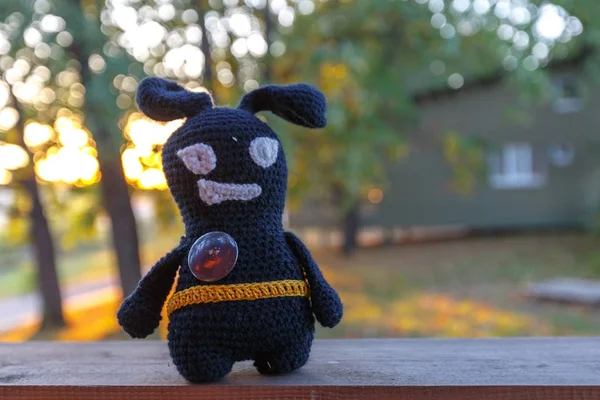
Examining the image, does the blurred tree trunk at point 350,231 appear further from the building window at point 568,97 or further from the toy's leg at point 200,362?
the toy's leg at point 200,362

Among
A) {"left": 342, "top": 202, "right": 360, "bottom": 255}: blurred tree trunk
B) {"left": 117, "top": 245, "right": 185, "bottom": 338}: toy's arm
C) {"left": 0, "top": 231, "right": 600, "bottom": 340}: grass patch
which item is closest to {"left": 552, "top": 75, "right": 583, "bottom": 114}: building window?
{"left": 0, "top": 231, "right": 600, "bottom": 340}: grass patch

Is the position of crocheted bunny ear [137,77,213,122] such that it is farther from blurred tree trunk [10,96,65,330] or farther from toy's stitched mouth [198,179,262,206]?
blurred tree trunk [10,96,65,330]

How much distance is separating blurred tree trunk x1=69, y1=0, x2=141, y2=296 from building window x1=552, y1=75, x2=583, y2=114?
760 centimetres

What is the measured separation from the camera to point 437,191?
32.0ft

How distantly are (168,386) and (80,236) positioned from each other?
3.84 metres

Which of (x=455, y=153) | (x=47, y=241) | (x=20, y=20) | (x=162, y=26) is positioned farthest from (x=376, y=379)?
(x=455, y=153)

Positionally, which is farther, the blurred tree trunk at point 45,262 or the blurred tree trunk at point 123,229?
the blurred tree trunk at point 45,262

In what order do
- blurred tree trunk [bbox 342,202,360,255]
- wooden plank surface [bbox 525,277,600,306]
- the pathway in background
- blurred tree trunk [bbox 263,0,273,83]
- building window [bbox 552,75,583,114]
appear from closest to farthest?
blurred tree trunk [bbox 263,0,273,83]
wooden plank surface [bbox 525,277,600,306]
the pathway in background
blurred tree trunk [bbox 342,202,360,255]
building window [bbox 552,75,583,114]

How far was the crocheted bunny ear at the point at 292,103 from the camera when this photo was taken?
38.8 inches

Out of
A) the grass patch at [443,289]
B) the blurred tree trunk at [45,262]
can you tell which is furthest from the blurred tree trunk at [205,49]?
the blurred tree trunk at [45,262]

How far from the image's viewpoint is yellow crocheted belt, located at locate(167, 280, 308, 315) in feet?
2.92

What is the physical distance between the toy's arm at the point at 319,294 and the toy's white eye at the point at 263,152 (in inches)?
6.2

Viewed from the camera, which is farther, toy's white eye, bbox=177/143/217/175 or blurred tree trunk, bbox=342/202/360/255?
blurred tree trunk, bbox=342/202/360/255

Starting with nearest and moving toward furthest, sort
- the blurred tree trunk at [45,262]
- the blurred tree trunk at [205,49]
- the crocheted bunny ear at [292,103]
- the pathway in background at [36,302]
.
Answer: the crocheted bunny ear at [292,103], the blurred tree trunk at [205,49], the blurred tree trunk at [45,262], the pathway in background at [36,302]
